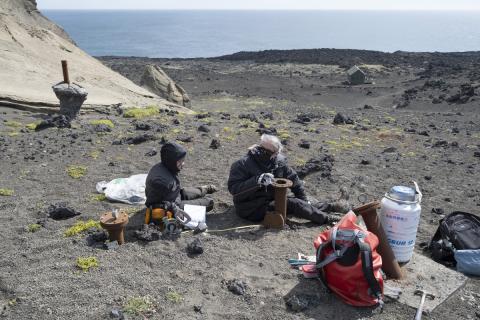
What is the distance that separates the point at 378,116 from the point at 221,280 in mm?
16736

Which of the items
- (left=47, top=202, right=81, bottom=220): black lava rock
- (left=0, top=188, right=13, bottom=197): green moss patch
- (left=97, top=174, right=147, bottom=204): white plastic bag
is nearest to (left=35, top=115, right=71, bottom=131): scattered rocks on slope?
(left=0, top=188, right=13, bottom=197): green moss patch

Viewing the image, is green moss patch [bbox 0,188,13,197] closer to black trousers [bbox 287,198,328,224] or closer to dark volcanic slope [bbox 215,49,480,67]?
black trousers [bbox 287,198,328,224]

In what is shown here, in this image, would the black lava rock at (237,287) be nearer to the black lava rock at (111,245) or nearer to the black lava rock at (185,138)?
the black lava rock at (111,245)

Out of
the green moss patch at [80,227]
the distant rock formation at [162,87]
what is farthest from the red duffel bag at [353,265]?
the distant rock formation at [162,87]

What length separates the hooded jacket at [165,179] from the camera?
272 inches

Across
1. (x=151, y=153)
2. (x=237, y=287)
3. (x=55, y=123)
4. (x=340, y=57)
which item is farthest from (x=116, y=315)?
(x=340, y=57)

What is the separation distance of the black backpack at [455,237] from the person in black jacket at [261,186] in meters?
1.74

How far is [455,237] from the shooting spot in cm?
646

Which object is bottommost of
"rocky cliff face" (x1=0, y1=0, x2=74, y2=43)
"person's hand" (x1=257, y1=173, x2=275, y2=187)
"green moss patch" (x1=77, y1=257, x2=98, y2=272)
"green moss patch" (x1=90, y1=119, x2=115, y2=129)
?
"green moss patch" (x1=77, y1=257, x2=98, y2=272)

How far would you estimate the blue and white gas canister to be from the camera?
5.90m

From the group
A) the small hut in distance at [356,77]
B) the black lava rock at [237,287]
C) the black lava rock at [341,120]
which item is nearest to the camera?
the black lava rock at [237,287]

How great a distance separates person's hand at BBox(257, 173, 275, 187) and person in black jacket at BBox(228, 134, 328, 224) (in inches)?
5.6

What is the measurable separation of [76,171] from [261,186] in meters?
4.67

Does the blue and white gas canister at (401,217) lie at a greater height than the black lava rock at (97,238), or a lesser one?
greater
